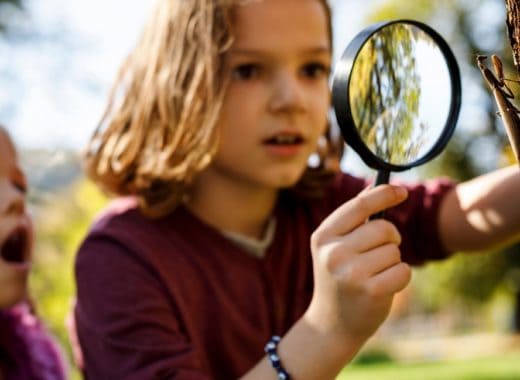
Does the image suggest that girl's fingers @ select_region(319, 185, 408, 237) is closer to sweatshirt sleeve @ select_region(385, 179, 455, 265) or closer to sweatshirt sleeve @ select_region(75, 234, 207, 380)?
sweatshirt sleeve @ select_region(75, 234, 207, 380)

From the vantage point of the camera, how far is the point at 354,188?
188cm

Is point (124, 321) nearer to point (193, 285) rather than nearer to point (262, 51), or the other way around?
point (193, 285)

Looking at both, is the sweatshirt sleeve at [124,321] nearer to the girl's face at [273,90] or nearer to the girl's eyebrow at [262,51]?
the girl's face at [273,90]

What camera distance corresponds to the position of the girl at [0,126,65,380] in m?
1.67

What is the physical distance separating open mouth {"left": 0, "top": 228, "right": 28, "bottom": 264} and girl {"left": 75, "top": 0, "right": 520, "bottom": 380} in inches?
6.9

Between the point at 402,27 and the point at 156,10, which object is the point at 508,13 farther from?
the point at 156,10

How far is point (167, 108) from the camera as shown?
Answer: 172cm

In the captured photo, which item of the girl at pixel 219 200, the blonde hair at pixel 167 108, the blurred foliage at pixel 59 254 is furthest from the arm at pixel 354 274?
the blurred foliage at pixel 59 254

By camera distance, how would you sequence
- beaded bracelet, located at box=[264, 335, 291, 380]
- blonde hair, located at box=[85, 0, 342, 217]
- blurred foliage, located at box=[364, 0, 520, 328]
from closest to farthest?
beaded bracelet, located at box=[264, 335, 291, 380] → blonde hair, located at box=[85, 0, 342, 217] → blurred foliage, located at box=[364, 0, 520, 328]

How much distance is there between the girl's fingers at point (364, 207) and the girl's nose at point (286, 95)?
0.48 meters

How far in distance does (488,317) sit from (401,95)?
89.2ft

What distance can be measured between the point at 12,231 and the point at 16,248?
0.07 meters

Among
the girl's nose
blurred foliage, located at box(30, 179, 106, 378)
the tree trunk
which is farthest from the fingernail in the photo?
blurred foliage, located at box(30, 179, 106, 378)

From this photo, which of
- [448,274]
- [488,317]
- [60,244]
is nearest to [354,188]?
[60,244]
